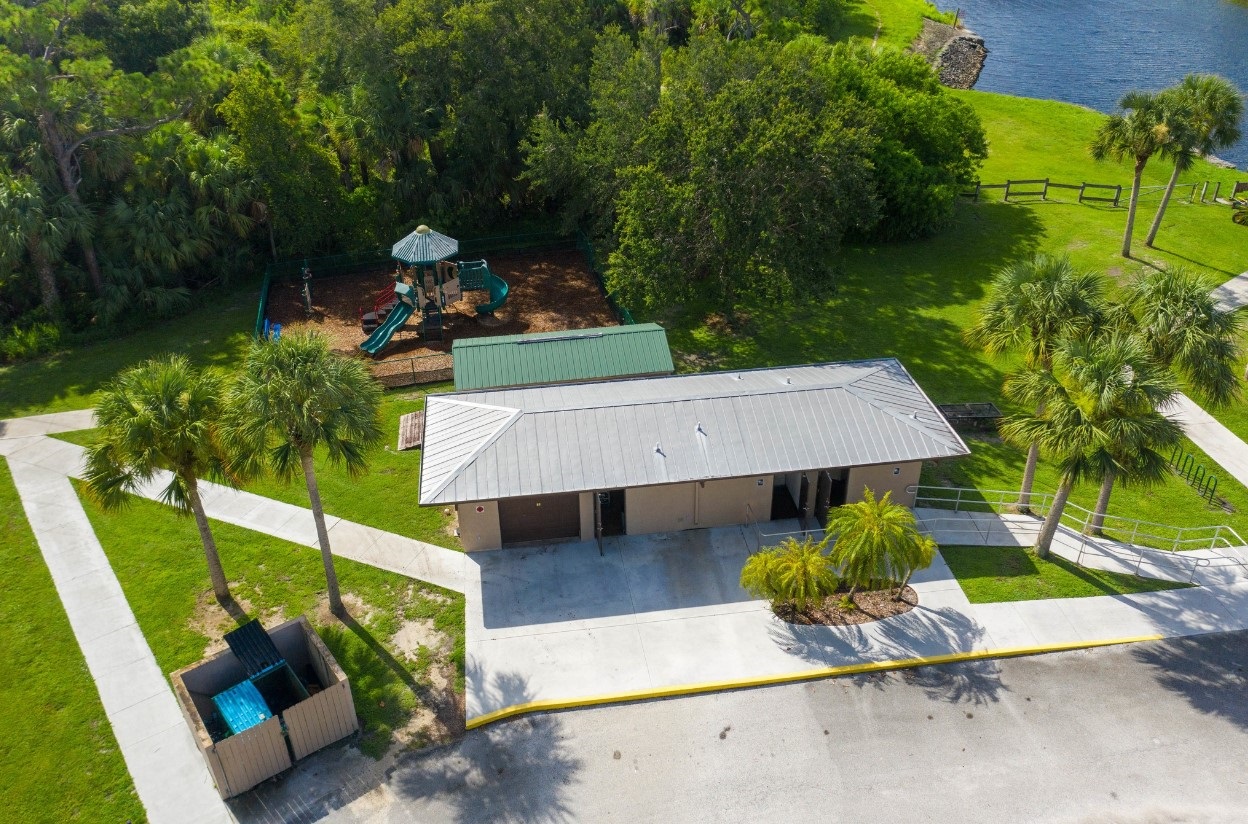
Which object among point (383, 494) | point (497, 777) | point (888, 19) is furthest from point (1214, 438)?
point (888, 19)

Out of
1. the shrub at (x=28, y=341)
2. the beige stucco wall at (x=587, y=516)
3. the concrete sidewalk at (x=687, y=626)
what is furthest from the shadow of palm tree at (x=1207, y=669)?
the shrub at (x=28, y=341)

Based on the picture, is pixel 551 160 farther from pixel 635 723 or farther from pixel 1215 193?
pixel 1215 193

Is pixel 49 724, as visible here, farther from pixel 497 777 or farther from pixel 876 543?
pixel 876 543

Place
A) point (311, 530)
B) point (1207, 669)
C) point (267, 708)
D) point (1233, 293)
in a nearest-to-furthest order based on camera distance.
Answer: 1. point (267, 708)
2. point (1207, 669)
3. point (311, 530)
4. point (1233, 293)

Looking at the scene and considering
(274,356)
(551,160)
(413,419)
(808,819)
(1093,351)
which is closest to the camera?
(808,819)

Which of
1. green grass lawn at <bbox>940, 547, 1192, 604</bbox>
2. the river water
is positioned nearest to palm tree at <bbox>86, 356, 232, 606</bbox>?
green grass lawn at <bbox>940, 547, 1192, 604</bbox>

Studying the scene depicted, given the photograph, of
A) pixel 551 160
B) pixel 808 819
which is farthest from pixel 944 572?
pixel 551 160

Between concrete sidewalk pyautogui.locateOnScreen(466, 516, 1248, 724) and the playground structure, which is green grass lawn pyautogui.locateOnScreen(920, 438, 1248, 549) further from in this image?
the playground structure

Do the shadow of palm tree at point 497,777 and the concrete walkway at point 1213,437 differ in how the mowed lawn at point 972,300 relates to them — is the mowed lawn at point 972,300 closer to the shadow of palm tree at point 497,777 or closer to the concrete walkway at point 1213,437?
the concrete walkway at point 1213,437
